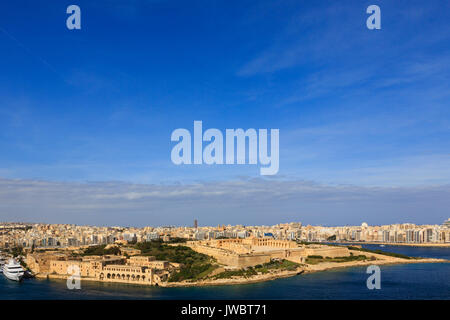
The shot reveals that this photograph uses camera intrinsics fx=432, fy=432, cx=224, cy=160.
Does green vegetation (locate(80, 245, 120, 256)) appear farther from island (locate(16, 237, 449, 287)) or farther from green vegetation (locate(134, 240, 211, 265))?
green vegetation (locate(134, 240, 211, 265))

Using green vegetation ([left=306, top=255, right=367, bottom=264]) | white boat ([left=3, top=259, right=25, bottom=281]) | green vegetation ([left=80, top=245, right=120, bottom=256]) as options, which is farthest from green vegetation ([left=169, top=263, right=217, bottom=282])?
green vegetation ([left=80, top=245, right=120, bottom=256])

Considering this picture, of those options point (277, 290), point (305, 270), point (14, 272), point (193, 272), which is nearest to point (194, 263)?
point (193, 272)

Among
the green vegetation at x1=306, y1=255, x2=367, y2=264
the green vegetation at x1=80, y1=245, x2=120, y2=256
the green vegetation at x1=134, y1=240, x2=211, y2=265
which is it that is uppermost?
the green vegetation at x1=134, y1=240, x2=211, y2=265

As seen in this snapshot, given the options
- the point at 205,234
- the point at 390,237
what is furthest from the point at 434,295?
the point at 390,237

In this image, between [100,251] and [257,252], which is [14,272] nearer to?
[100,251]
